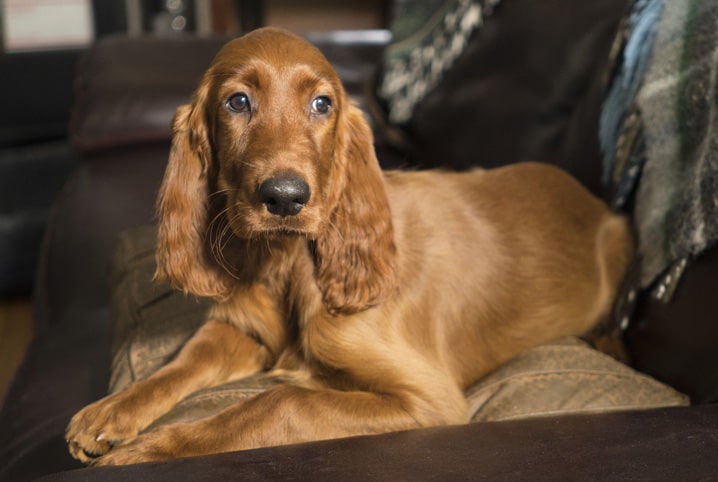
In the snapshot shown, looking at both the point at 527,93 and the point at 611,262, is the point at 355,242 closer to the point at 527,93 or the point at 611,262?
the point at 611,262

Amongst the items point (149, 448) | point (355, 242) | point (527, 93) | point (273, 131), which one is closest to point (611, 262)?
point (527, 93)

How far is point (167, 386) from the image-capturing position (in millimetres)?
1637

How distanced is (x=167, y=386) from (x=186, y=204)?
337 mm

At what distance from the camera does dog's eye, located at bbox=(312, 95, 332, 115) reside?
62.1 inches

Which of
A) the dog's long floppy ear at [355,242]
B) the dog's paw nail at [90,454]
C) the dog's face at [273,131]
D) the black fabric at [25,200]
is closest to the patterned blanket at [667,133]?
the dog's long floppy ear at [355,242]

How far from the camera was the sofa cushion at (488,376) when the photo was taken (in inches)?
62.4

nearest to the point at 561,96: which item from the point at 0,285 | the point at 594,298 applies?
the point at 594,298

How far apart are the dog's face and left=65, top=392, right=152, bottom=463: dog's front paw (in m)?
0.37

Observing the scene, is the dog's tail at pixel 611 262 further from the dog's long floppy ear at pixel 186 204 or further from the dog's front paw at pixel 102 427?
the dog's front paw at pixel 102 427

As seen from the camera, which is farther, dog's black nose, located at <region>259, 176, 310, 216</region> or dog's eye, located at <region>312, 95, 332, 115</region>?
dog's eye, located at <region>312, 95, 332, 115</region>

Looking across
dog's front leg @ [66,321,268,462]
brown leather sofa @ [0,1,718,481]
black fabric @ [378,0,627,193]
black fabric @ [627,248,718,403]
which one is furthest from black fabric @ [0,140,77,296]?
black fabric @ [627,248,718,403]

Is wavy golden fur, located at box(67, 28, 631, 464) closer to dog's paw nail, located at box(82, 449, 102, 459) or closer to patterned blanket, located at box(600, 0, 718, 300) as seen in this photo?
dog's paw nail, located at box(82, 449, 102, 459)

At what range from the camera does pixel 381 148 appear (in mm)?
3041

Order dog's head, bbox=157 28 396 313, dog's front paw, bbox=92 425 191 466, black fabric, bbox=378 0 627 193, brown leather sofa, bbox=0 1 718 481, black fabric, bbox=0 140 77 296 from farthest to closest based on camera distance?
black fabric, bbox=0 140 77 296 → black fabric, bbox=378 0 627 193 → dog's head, bbox=157 28 396 313 → dog's front paw, bbox=92 425 191 466 → brown leather sofa, bbox=0 1 718 481
